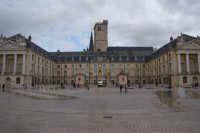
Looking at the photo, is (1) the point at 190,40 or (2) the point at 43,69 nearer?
(1) the point at 190,40

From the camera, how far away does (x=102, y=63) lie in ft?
321

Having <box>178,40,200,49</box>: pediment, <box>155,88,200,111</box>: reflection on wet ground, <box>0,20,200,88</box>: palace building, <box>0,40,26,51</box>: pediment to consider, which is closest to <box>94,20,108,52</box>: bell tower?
<box>0,20,200,88</box>: palace building

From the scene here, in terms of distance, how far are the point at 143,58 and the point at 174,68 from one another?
35419 mm

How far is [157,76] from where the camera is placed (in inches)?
3194

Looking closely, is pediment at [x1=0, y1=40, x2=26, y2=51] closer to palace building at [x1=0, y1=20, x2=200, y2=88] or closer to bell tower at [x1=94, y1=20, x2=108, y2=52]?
palace building at [x1=0, y1=20, x2=200, y2=88]

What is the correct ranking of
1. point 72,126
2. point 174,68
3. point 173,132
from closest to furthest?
1. point 173,132
2. point 72,126
3. point 174,68

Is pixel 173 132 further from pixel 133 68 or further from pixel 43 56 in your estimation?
pixel 133 68

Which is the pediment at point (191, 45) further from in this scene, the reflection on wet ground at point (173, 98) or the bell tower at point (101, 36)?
the bell tower at point (101, 36)

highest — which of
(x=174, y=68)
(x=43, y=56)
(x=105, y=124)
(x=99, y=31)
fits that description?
(x=99, y=31)

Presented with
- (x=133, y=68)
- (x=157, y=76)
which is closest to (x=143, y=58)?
(x=133, y=68)

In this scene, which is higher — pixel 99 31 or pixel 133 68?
pixel 99 31

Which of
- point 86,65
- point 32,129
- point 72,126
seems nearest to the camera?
point 32,129

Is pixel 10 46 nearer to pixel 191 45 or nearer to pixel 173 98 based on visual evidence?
pixel 191 45

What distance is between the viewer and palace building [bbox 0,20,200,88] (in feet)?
217
